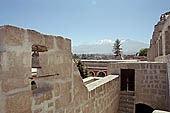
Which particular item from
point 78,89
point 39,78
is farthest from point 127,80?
point 39,78

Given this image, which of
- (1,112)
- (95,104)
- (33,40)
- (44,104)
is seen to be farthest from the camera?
(95,104)

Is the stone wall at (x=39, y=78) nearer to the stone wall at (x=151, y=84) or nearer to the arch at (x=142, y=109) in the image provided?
the stone wall at (x=151, y=84)

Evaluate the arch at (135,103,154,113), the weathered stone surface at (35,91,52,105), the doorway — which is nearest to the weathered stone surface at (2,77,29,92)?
the weathered stone surface at (35,91,52,105)

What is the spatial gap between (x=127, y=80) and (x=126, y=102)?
1158 millimetres

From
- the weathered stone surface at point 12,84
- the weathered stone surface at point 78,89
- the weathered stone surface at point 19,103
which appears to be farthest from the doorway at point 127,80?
the weathered stone surface at point 12,84

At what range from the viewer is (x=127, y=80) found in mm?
6469

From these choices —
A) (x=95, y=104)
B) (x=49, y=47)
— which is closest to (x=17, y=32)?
(x=49, y=47)

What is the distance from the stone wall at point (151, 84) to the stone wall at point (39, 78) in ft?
11.6

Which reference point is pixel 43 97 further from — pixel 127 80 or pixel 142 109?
pixel 142 109

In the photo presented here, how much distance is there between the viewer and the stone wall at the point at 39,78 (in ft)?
4.59

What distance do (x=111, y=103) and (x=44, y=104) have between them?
3.30 meters

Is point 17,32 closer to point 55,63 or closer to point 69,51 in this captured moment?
point 55,63

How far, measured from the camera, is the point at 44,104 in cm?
185

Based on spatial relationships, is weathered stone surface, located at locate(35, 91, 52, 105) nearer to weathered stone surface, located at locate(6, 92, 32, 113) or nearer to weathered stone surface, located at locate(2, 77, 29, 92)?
weathered stone surface, located at locate(6, 92, 32, 113)
